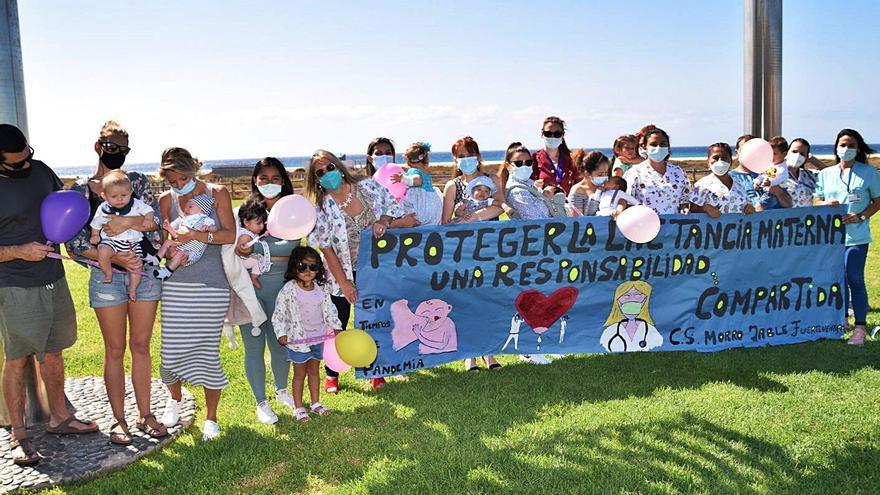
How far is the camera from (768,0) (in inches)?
286

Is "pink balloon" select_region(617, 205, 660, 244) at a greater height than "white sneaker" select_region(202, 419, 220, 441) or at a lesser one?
greater

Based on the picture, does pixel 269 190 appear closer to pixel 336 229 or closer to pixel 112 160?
pixel 336 229

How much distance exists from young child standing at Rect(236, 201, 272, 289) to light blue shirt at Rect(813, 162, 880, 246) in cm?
520

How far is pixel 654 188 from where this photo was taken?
5.99 meters

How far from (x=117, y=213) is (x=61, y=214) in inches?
11.9

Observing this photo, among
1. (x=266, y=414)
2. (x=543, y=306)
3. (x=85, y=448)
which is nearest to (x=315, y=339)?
(x=266, y=414)

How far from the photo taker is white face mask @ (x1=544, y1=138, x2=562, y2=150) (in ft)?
21.1

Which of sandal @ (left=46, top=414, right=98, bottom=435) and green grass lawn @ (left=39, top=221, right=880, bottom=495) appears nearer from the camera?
green grass lawn @ (left=39, top=221, right=880, bottom=495)

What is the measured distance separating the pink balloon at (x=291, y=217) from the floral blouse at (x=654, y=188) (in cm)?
280

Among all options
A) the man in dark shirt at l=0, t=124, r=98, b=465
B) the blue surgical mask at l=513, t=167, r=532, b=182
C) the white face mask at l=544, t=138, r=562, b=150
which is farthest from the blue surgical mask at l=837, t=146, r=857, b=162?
the man in dark shirt at l=0, t=124, r=98, b=465

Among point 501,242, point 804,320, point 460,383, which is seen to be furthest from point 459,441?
point 804,320

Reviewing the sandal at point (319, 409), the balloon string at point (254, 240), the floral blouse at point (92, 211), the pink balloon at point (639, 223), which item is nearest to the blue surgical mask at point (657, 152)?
the pink balloon at point (639, 223)

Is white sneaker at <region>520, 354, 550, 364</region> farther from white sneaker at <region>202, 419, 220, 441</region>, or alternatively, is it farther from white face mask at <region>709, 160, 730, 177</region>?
white sneaker at <region>202, 419, 220, 441</region>

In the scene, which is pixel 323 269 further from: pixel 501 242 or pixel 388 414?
pixel 501 242
